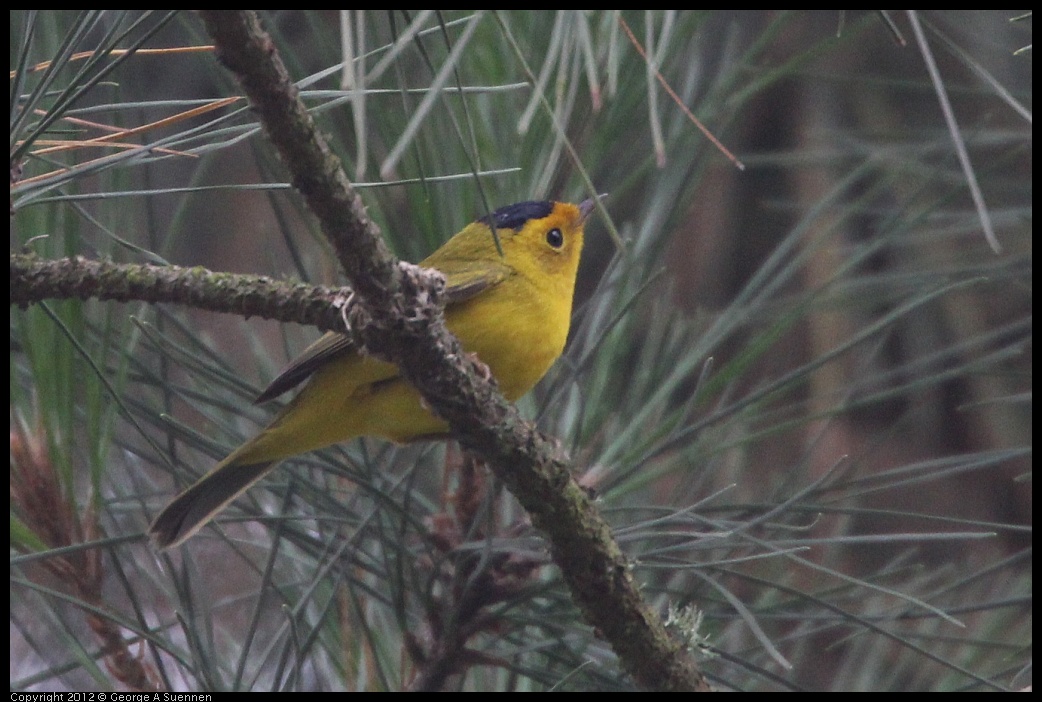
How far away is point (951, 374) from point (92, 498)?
150 cm

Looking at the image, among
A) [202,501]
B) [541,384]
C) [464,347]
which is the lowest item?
[202,501]

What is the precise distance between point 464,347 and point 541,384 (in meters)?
0.24

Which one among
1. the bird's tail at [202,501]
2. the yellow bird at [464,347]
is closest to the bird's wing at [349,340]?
the yellow bird at [464,347]

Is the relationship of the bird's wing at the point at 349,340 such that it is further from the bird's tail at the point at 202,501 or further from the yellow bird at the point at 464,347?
the bird's tail at the point at 202,501

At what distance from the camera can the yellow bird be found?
1983 mm

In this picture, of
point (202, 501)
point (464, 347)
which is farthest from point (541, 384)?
point (202, 501)

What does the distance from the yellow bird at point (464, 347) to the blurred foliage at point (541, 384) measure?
0.06 metres

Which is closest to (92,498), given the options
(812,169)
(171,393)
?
(171,393)

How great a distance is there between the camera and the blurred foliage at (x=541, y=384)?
1.54 m

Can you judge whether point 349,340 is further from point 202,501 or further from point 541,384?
point 541,384

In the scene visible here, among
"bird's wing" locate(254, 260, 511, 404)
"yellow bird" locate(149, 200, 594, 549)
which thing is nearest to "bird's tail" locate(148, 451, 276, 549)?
"yellow bird" locate(149, 200, 594, 549)

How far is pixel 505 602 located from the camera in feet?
5.96

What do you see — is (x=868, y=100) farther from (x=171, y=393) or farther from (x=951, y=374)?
(x=171, y=393)

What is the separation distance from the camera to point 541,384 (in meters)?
2.48
